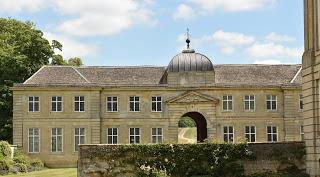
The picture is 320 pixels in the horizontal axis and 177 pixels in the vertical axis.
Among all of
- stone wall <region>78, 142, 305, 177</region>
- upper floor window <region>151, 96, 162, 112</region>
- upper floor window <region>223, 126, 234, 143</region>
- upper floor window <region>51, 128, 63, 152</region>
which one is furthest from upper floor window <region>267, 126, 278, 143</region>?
stone wall <region>78, 142, 305, 177</region>

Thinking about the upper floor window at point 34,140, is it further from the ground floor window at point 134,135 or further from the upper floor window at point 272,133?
the upper floor window at point 272,133

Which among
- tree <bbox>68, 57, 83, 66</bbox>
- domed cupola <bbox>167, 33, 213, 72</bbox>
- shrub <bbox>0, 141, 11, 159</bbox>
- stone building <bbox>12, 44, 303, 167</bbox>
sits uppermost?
tree <bbox>68, 57, 83, 66</bbox>

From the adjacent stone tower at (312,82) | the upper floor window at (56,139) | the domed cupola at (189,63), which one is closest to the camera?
the adjacent stone tower at (312,82)

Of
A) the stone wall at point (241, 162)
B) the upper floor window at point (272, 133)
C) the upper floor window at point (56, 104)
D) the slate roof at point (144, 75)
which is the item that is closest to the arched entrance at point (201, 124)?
the slate roof at point (144, 75)

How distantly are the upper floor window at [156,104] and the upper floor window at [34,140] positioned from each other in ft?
30.2

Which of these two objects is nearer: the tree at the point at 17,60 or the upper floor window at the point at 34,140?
the upper floor window at the point at 34,140

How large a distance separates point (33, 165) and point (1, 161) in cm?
477

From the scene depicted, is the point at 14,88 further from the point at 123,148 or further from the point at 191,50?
the point at 123,148

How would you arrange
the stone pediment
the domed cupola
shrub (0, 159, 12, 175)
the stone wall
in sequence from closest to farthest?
the stone wall < shrub (0, 159, 12, 175) < the stone pediment < the domed cupola

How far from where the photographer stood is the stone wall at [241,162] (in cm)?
2784

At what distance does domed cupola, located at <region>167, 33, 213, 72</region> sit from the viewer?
156 feet

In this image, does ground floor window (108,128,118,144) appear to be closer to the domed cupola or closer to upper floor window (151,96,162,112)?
upper floor window (151,96,162,112)

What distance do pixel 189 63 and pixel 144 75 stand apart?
4061 millimetres

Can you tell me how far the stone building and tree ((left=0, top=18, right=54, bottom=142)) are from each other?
6.03 meters
